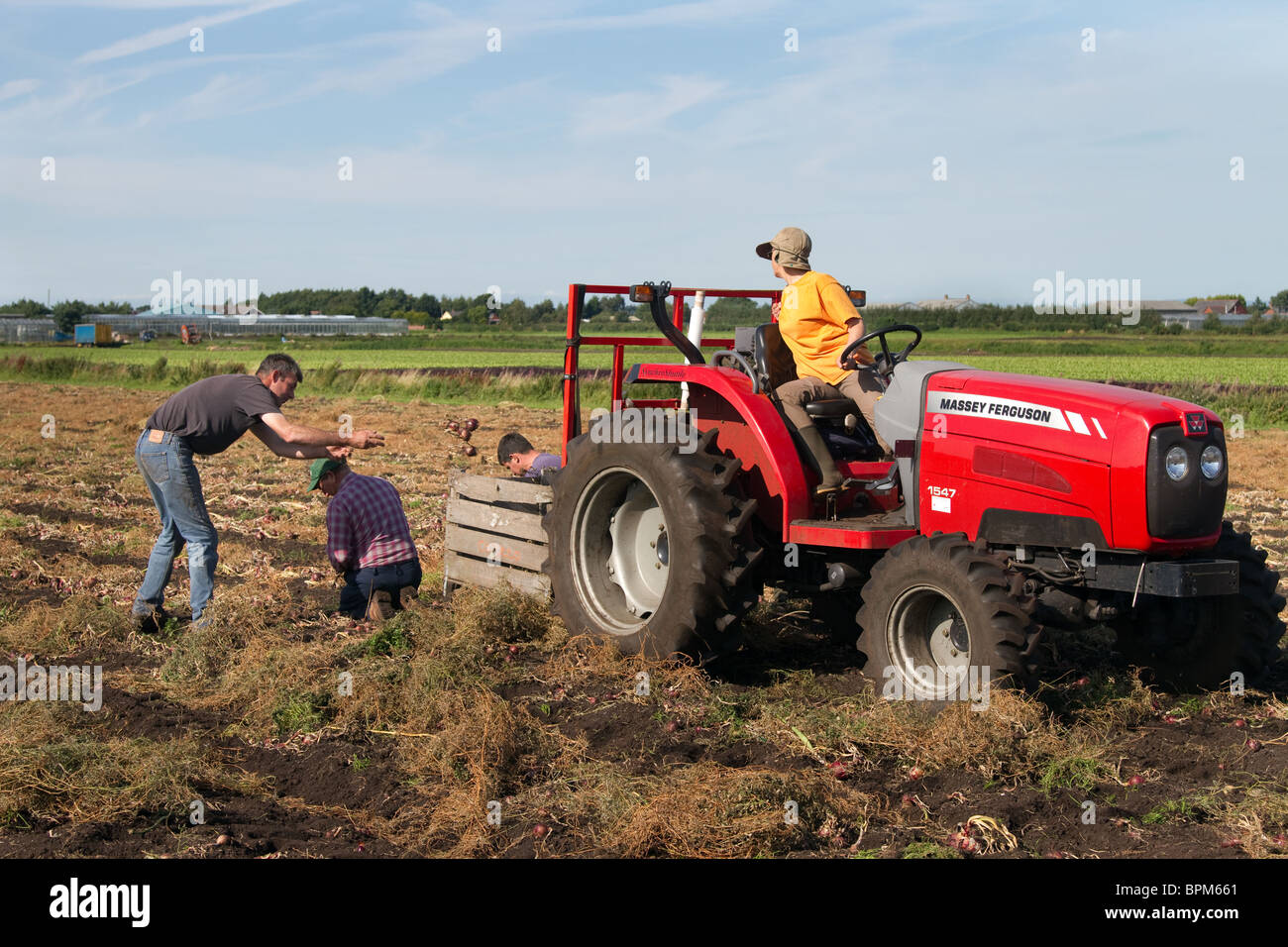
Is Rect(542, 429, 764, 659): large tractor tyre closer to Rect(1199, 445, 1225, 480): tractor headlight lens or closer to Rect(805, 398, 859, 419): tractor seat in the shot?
Rect(805, 398, 859, 419): tractor seat

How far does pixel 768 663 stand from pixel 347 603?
2.67 meters

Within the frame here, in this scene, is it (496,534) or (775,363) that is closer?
(775,363)

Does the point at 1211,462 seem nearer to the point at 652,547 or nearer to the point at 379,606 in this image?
the point at 652,547

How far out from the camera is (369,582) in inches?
283

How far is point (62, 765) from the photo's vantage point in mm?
4477

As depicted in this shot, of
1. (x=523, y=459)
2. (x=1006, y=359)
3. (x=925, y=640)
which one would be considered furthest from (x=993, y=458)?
(x=1006, y=359)

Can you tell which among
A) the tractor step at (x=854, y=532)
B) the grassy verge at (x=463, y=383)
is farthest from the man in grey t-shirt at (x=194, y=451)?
the grassy verge at (x=463, y=383)

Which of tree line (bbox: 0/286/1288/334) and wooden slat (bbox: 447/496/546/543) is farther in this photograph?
tree line (bbox: 0/286/1288/334)

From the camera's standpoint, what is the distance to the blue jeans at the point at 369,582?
23.6ft

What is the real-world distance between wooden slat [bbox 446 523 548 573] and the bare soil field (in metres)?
0.36

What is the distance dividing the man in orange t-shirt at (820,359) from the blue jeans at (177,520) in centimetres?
353

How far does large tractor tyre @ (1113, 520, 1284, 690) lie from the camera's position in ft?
18.1

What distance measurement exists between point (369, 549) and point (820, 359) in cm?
309

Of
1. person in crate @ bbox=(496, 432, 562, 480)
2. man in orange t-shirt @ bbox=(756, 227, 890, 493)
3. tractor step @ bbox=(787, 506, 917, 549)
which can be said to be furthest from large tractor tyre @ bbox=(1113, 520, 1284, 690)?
person in crate @ bbox=(496, 432, 562, 480)
